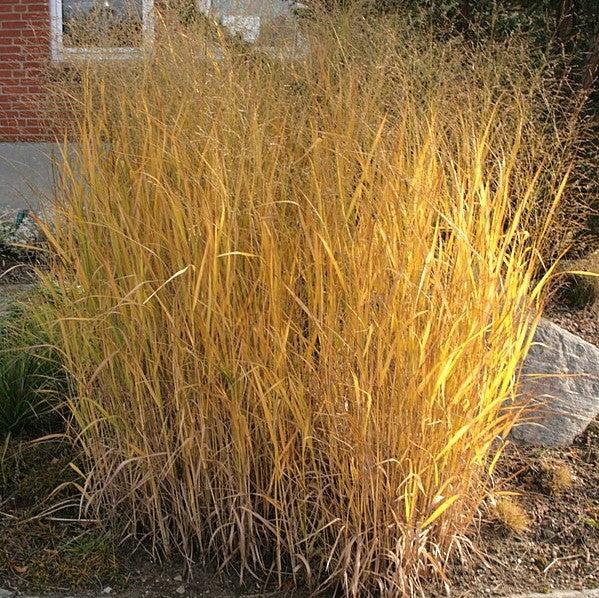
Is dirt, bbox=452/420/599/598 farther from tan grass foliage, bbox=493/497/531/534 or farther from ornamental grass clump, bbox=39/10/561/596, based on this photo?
ornamental grass clump, bbox=39/10/561/596

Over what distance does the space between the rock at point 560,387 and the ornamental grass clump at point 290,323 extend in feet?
3.05

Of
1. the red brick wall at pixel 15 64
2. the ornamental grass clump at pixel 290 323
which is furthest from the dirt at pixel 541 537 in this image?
the red brick wall at pixel 15 64

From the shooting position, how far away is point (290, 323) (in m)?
2.49

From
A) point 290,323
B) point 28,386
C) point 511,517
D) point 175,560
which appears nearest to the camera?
point 290,323

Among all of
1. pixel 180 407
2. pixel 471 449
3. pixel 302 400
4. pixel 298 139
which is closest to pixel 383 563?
pixel 471 449

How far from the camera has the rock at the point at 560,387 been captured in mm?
3723

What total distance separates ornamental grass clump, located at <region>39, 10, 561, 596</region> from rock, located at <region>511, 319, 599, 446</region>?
93 centimetres

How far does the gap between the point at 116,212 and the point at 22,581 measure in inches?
47.2

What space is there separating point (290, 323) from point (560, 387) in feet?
6.07

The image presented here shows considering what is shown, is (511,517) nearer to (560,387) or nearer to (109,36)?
(560,387)

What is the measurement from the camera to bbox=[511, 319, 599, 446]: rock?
3723 millimetres

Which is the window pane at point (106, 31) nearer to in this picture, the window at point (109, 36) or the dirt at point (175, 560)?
the window at point (109, 36)

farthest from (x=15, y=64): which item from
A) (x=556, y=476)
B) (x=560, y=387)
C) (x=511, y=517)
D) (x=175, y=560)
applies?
(x=511, y=517)

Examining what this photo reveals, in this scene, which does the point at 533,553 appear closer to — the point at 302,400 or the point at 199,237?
the point at 302,400
